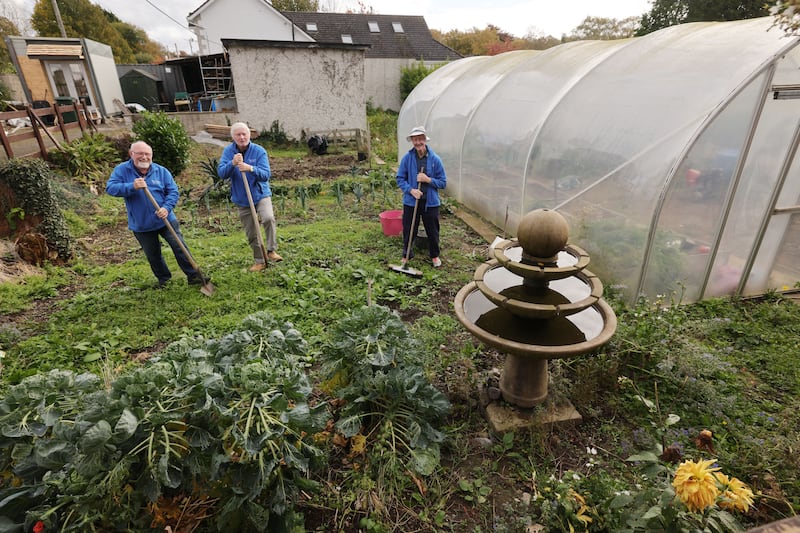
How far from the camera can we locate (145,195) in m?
4.41

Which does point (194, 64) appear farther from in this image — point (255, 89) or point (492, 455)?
point (492, 455)

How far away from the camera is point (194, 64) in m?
23.6

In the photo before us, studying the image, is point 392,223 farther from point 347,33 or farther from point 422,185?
point 347,33

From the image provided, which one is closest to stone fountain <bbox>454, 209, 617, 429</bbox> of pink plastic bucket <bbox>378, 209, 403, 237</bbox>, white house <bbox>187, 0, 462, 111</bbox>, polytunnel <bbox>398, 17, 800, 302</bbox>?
polytunnel <bbox>398, 17, 800, 302</bbox>

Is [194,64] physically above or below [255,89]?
above

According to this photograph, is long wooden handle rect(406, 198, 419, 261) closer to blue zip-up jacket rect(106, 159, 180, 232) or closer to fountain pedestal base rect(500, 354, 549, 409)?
fountain pedestal base rect(500, 354, 549, 409)

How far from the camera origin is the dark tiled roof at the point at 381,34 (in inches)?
1019

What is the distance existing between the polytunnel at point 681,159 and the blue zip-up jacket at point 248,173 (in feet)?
12.4

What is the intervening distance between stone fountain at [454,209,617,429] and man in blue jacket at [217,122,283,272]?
10.8 feet

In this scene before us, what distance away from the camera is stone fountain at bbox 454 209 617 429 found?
7.93ft

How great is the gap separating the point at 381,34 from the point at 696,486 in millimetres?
30892

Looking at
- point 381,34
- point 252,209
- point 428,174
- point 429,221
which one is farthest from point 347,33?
point 252,209

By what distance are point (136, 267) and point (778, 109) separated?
7879mm

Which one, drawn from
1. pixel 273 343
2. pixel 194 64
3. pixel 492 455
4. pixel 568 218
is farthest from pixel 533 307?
pixel 194 64
